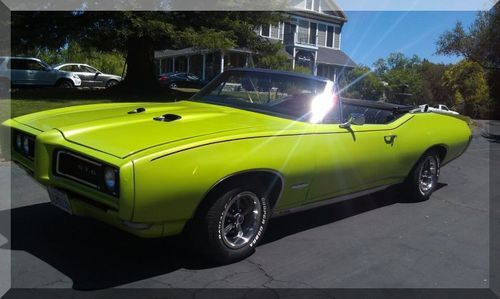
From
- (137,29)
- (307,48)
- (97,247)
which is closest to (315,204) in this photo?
(97,247)

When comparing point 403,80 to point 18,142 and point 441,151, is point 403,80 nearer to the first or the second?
point 441,151

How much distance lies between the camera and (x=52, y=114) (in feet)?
14.8

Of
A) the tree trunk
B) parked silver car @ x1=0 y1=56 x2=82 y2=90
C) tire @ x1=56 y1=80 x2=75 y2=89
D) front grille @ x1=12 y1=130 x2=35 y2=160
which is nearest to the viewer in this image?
front grille @ x1=12 y1=130 x2=35 y2=160

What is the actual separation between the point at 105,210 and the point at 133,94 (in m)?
14.5

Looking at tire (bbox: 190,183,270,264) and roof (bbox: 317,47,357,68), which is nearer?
tire (bbox: 190,183,270,264)

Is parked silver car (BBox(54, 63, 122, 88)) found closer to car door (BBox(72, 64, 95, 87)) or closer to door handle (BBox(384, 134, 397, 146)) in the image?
car door (BBox(72, 64, 95, 87))

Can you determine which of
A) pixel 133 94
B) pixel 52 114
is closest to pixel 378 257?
pixel 52 114

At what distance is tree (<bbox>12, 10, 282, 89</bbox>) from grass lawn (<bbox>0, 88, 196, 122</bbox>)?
5.30 ft

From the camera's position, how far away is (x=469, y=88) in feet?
94.2

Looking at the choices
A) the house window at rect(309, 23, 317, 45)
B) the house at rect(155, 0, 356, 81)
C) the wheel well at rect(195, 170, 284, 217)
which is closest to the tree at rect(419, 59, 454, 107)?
the house at rect(155, 0, 356, 81)

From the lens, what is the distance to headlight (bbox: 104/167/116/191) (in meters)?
3.29

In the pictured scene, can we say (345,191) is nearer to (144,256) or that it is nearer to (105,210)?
(144,256)

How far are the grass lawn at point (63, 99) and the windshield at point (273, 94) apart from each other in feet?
22.9

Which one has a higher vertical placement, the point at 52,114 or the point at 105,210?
the point at 52,114
